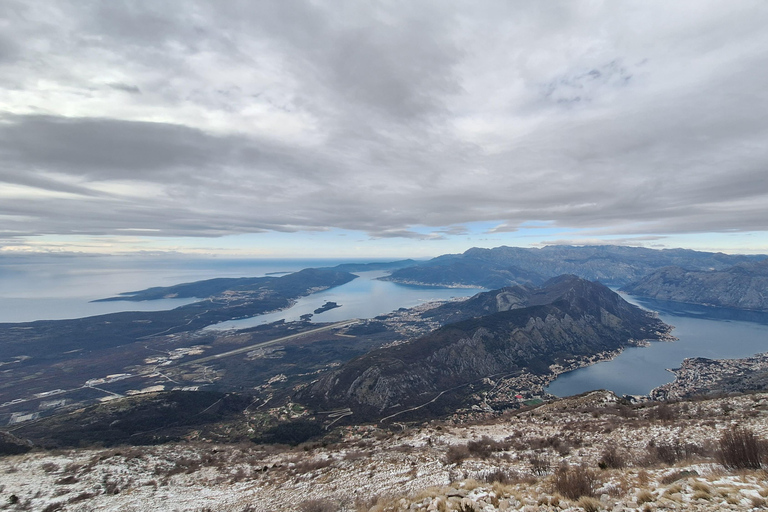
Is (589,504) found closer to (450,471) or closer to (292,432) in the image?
(450,471)

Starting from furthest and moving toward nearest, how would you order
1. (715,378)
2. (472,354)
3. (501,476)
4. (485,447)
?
1. (472,354)
2. (715,378)
3. (485,447)
4. (501,476)

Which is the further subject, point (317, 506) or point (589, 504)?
point (317, 506)

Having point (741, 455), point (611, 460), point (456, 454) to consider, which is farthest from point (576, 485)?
point (456, 454)

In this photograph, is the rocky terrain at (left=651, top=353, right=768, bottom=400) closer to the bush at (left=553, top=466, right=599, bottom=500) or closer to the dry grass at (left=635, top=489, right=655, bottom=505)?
the bush at (left=553, top=466, right=599, bottom=500)

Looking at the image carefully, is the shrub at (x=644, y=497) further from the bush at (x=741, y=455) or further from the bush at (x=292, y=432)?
the bush at (x=292, y=432)

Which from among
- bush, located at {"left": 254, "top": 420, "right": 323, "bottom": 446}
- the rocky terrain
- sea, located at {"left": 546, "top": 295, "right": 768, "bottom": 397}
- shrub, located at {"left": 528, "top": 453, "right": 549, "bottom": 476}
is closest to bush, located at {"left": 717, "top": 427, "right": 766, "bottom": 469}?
shrub, located at {"left": 528, "top": 453, "right": 549, "bottom": 476}
